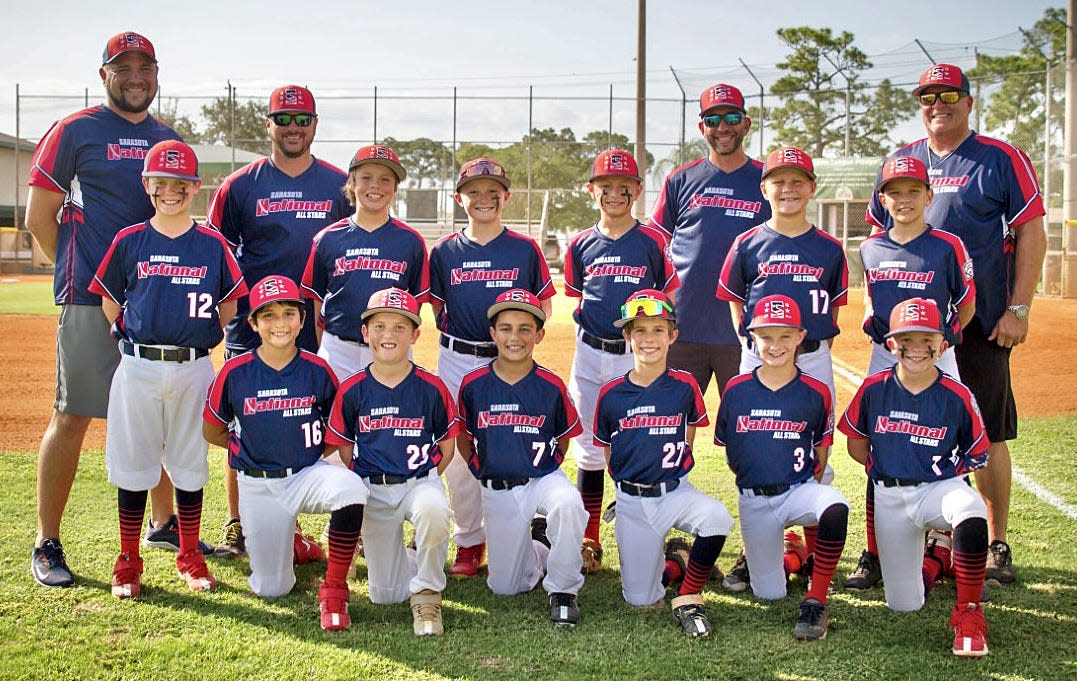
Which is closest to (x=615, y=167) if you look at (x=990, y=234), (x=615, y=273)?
(x=615, y=273)

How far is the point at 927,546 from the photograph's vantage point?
461 centimetres

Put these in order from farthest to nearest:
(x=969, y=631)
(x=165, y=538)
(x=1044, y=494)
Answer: (x=1044, y=494) → (x=165, y=538) → (x=969, y=631)

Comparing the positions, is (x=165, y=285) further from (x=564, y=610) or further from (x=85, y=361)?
(x=564, y=610)

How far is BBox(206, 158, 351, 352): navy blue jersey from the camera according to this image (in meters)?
4.85

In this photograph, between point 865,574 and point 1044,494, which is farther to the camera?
point 1044,494

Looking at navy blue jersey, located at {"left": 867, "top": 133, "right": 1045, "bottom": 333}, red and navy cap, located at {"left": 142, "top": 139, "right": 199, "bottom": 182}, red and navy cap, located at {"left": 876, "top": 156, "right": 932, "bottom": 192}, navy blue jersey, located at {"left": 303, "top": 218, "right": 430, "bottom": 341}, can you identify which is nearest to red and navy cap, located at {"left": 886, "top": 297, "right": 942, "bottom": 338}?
red and navy cap, located at {"left": 876, "top": 156, "right": 932, "bottom": 192}

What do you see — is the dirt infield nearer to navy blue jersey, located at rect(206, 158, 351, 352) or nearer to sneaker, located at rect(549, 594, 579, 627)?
navy blue jersey, located at rect(206, 158, 351, 352)

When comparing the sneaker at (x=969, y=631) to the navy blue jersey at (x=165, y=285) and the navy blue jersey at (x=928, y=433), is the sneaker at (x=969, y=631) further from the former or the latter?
the navy blue jersey at (x=165, y=285)

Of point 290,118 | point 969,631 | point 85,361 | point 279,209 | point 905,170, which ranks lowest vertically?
point 969,631

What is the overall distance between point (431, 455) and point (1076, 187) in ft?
54.9

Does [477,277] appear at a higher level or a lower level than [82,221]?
lower

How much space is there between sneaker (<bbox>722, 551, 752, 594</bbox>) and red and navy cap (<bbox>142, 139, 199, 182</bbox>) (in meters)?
2.91

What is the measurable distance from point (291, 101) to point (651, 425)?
90.9 inches

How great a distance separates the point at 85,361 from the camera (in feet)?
14.7
